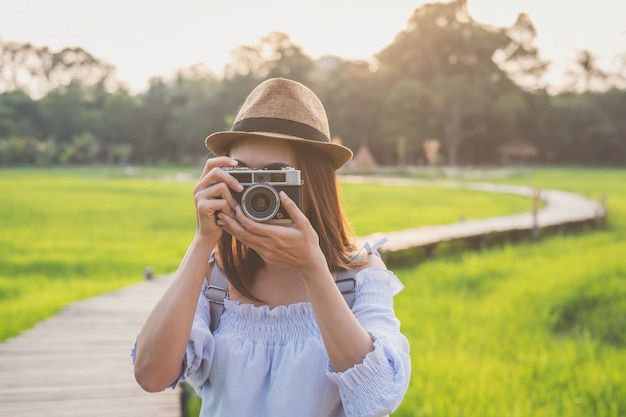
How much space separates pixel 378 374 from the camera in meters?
1.25

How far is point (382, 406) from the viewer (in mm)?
1261

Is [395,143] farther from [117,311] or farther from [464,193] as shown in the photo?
[117,311]

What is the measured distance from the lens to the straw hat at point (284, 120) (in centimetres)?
139

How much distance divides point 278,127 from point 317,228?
0.26m

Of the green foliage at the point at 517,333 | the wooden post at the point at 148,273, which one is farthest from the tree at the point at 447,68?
the wooden post at the point at 148,273

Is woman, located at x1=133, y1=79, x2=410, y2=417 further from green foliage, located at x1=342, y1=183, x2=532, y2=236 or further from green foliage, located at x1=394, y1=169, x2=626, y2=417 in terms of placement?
green foliage, located at x1=342, y1=183, x2=532, y2=236

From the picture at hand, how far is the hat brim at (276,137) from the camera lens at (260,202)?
0.55 ft

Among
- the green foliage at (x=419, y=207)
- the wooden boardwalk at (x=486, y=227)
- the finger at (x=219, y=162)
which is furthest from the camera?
the green foliage at (x=419, y=207)

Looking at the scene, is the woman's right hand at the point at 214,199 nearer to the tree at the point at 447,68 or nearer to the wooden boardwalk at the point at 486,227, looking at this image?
the wooden boardwalk at the point at 486,227

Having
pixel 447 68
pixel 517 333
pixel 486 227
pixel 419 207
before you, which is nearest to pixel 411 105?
pixel 447 68

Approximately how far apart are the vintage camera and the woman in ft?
0.05

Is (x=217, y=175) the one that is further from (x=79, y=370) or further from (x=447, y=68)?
(x=447, y=68)

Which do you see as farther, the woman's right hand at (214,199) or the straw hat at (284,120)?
the straw hat at (284,120)

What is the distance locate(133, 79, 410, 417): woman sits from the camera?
4.10 feet
